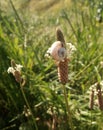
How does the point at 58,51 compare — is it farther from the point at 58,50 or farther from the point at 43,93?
the point at 43,93

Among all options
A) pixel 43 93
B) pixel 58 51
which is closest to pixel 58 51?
pixel 58 51

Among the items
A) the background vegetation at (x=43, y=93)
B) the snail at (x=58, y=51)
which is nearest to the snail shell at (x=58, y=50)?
the snail at (x=58, y=51)

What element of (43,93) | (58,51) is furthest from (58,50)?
(43,93)

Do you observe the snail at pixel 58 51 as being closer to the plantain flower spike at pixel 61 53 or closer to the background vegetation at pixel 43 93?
the plantain flower spike at pixel 61 53

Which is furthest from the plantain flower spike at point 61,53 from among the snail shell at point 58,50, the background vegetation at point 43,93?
the background vegetation at point 43,93

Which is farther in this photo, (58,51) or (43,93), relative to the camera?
(43,93)

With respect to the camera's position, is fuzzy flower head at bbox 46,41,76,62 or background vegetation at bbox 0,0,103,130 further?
background vegetation at bbox 0,0,103,130

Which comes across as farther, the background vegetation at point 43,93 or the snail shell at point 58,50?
the background vegetation at point 43,93

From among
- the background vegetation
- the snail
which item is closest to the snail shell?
the snail

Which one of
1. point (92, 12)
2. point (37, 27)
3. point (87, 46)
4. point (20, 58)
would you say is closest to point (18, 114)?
point (20, 58)

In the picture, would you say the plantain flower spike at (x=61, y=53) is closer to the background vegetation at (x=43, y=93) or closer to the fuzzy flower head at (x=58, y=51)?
the fuzzy flower head at (x=58, y=51)

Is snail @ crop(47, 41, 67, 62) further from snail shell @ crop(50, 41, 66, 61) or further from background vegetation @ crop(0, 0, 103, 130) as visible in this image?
background vegetation @ crop(0, 0, 103, 130)

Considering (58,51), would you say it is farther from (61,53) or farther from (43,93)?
(43,93)
